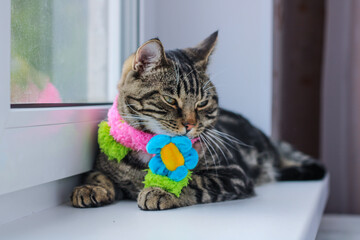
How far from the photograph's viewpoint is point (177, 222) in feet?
2.98

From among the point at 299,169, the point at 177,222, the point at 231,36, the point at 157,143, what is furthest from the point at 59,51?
the point at 299,169

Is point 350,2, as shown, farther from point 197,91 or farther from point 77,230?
point 77,230

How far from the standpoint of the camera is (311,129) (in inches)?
96.8

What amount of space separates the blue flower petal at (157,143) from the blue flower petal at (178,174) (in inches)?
2.3

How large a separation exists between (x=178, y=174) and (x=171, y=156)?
0.14 ft

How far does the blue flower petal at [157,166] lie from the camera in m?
1.02

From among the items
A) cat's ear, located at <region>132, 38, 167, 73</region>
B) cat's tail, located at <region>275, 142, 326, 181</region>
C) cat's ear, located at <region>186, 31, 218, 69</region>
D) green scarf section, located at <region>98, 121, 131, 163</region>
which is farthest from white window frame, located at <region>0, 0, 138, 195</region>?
cat's tail, located at <region>275, 142, 326, 181</region>

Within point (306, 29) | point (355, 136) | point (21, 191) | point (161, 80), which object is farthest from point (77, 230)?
point (306, 29)

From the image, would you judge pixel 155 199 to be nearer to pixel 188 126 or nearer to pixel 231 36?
pixel 188 126

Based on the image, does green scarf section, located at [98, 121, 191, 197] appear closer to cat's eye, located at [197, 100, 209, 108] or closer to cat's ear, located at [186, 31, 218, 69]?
cat's eye, located at [197, 100, 209, 108]

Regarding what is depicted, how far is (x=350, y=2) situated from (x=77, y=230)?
175 cm

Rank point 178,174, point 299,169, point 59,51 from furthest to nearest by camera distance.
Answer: point 299,169, point 59,51, point 178,174

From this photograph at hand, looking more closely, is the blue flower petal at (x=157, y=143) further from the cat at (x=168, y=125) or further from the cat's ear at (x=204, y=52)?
the cat's ear at (x=204, y=52)

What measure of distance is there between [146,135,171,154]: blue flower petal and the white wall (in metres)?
0.52
